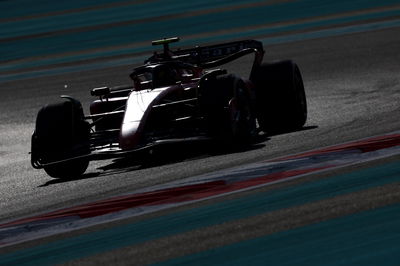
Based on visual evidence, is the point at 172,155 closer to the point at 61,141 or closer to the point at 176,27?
the point at 61,141

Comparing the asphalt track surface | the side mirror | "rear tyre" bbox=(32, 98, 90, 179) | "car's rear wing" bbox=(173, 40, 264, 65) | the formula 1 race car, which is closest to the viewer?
the asphalt track surface

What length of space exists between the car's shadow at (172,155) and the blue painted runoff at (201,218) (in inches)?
106

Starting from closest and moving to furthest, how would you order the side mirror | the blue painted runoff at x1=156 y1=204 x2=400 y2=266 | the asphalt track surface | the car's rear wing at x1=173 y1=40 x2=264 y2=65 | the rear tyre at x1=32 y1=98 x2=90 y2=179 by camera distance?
1. the blue painted runoff at x1=156 y1=204 x2=400 y2=266
2. the asphalt track surface
3. the rear tyre at x1=32 y1=98 x2=90 y2=179
4. the side mirror
5. the car's rear wing at x1=173 y1=40 x2=264 y2=65

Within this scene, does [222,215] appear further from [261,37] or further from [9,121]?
[261,37]

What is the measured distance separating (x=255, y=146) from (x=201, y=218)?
3719mm

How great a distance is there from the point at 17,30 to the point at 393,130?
25961 millimetres

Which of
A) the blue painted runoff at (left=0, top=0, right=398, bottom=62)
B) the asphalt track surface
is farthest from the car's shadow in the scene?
the blue painted runoff at (left=0, top=0, right=398, bottom=62)

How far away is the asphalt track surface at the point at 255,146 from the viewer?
7.33 m

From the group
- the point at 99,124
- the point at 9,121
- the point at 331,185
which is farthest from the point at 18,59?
the point at 331,185

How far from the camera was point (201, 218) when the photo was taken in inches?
309

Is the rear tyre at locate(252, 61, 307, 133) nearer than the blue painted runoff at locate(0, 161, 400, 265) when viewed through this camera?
No

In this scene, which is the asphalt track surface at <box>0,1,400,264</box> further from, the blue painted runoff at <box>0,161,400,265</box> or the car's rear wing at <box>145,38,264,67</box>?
the car's rear wing at <box>145,38,264,67</box>

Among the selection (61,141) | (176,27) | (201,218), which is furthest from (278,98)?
(176,27)

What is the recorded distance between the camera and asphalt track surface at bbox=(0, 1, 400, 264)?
24.0 feet
